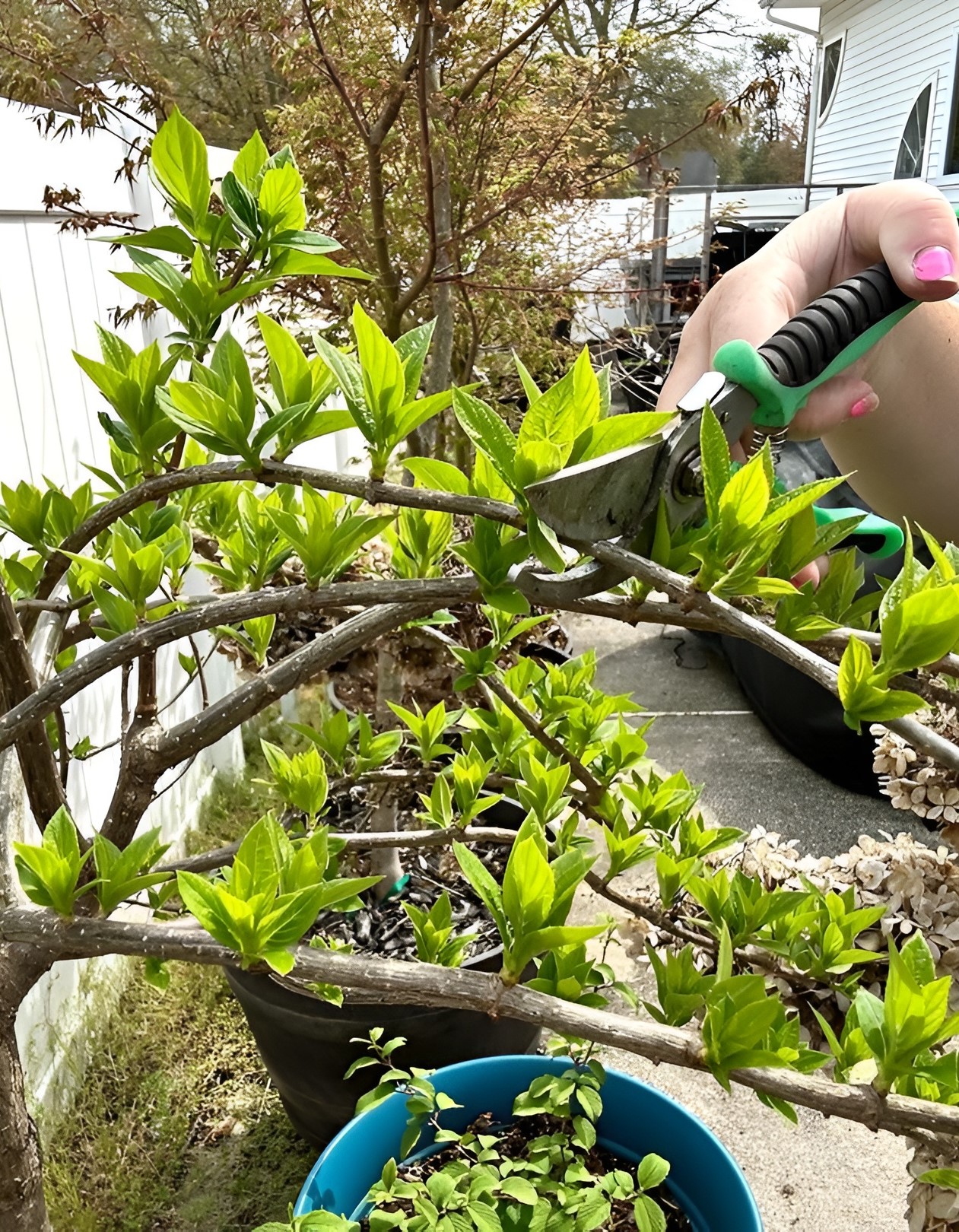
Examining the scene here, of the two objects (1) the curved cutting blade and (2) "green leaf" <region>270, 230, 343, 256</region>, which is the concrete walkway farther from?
(2) "green leaf" <region>270, 230, 343, 256</region>

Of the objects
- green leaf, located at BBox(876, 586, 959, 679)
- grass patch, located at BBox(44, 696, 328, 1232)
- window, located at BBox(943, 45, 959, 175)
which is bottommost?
grass patch, located at BBox(44, 696, 328, 1232)

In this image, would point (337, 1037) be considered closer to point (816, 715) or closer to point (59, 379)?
point (59, 379)

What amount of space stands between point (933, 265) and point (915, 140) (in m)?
9.89

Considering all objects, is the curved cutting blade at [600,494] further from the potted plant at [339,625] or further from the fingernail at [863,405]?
the fingernail at [863,405]

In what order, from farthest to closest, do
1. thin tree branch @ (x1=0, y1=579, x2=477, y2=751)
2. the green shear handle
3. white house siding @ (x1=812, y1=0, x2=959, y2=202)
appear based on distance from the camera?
white house siding @ (x1=812, y1=0, x2=959, y2=202), the green shear handle, thin tree branch @ (x1=0, y1=579, x2=477, y2=751)

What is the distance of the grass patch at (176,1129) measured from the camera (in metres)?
1.52

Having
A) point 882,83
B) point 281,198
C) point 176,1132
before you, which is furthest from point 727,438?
point 882,83

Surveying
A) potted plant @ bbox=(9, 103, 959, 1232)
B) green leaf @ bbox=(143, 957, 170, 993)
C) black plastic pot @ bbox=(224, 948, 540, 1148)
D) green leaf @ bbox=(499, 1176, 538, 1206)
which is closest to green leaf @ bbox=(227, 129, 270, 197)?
potted plant @ bbox=(9, 103, 959, 1232)

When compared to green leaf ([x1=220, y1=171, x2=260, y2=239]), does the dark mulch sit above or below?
below

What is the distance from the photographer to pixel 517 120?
2.77 meters

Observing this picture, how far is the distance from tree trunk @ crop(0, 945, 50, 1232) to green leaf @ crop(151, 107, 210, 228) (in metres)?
0.55

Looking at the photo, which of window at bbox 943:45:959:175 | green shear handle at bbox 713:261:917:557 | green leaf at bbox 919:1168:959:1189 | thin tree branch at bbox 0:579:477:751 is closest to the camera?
thin tree branch at bbox 0:579:477:751

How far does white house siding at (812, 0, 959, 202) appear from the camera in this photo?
830 centimetres

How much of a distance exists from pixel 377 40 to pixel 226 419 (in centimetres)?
241
